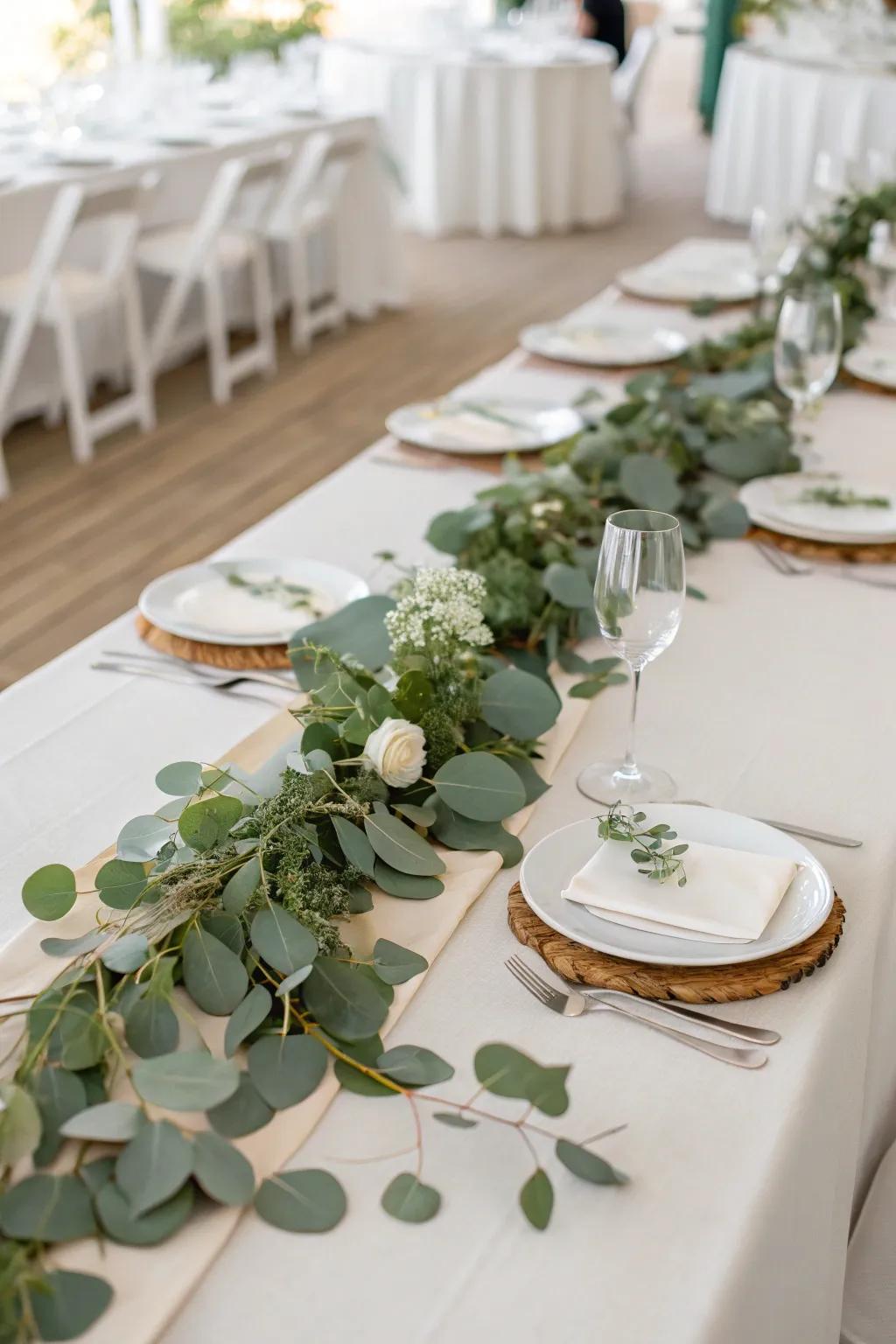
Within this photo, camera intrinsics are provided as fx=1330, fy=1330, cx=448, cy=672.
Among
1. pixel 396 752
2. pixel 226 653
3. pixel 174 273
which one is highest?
pixel 396 752

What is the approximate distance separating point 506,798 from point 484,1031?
232mm

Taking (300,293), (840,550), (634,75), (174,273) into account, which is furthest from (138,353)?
(634,75)

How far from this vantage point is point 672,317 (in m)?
2.86

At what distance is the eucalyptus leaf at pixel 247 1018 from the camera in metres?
0.85

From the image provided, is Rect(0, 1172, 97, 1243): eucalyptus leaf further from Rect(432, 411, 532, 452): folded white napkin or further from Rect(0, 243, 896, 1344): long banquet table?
Rect(432, 411, 532, 452): folded white napkin

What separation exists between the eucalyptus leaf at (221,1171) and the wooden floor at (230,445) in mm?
2479

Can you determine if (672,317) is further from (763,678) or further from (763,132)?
(763,132)

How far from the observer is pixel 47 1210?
74cm

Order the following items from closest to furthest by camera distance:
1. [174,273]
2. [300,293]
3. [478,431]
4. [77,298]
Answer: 1. [478,431]
2. [77,298]
3. [174,273]
4. [300,293]

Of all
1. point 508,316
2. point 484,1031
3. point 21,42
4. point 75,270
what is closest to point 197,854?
point 484,1031

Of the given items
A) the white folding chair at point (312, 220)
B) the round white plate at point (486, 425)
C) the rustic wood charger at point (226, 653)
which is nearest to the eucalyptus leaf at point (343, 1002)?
the rustic wood charger at point (226, 653)

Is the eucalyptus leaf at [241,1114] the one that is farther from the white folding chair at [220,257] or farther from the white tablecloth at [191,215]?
the white folding chair at [220,257]

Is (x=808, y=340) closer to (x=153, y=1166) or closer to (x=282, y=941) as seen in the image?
(x=282, y=941)

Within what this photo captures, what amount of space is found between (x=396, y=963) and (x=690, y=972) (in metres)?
0.21
